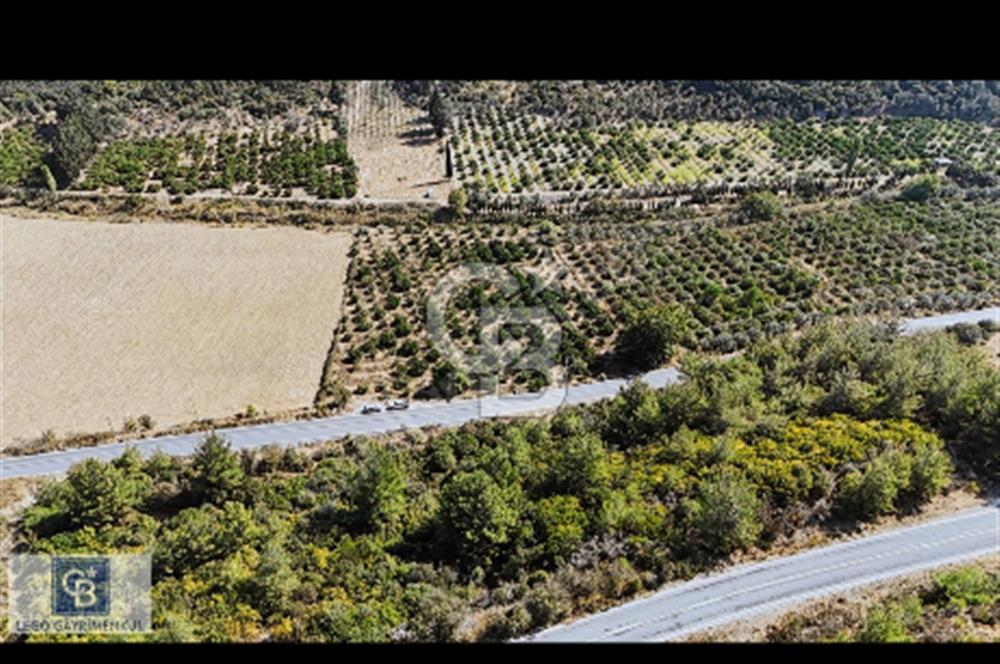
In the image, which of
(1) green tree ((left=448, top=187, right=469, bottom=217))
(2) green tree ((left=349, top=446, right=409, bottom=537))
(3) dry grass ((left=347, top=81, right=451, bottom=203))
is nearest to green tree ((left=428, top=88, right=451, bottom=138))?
(3) dry grass ((left=347, top=81, right=451, bottom=203))

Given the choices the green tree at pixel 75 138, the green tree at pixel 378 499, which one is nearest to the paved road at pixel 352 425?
the green tree at pixel 378 499

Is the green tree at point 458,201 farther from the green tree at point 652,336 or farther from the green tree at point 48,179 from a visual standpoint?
the green tree at point 48,179

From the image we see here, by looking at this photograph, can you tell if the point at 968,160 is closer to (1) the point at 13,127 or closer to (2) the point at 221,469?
(2) the point at 221,469

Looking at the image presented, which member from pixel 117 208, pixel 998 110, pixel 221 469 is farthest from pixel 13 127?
pixel 998 110

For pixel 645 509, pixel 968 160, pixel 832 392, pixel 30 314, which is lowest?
pixel 30 314

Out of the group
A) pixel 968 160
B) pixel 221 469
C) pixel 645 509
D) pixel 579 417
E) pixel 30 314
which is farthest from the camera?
pixel 968 160

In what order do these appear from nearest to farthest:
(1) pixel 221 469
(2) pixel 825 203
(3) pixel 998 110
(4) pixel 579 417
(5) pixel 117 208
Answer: (1) pixel 221 469 → (4) pixel 579 417 → (5) pixel 117 208 → (2) pixel 825 203 → (3) pixel 998 110
